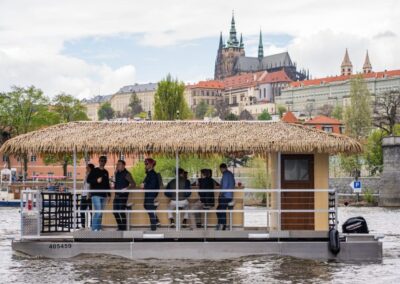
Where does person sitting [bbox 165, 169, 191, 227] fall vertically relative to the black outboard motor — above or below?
above

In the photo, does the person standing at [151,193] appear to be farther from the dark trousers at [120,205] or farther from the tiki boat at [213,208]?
the dark trousers at [120,205]

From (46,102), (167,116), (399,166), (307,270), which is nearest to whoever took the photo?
(307,270)

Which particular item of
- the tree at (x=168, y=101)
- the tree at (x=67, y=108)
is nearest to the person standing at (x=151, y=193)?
the tree at (x=67, y=108)

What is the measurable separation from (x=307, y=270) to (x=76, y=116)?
9201 centimetres

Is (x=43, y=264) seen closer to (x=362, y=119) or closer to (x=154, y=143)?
(x=154, y=143)

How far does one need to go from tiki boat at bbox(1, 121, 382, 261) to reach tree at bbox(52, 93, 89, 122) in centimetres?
8844

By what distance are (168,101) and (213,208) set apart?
96209 millimetres

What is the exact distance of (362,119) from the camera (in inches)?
5443

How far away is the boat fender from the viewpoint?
22.7 meters

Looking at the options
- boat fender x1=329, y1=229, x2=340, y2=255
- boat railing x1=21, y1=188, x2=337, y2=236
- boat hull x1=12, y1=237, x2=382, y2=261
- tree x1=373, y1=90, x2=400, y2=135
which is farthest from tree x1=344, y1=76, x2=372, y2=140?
boat hull x1=12, y1=237, x2=382, y2=261

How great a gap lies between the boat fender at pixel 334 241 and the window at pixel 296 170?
5.70 feet

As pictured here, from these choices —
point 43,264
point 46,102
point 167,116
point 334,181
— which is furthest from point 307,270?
point 167,116

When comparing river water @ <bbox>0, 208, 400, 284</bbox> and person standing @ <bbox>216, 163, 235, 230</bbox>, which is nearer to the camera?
river water @ <bbox>0, 208, 400, 284</bbox>

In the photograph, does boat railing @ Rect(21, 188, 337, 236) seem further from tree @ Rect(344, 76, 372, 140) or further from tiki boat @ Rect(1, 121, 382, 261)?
tree @ Rect(344, 76, 372, 140)
